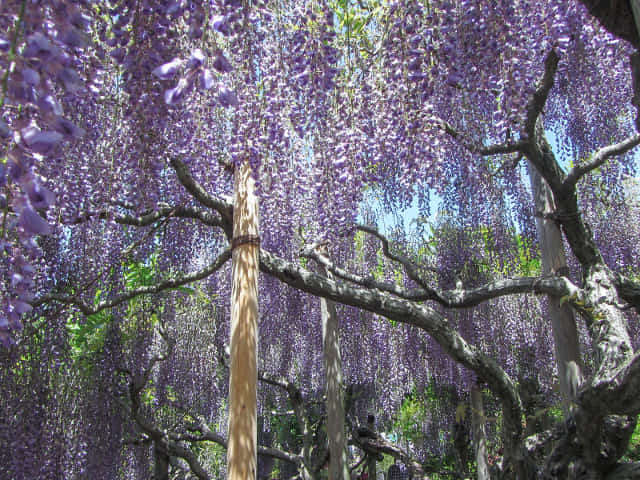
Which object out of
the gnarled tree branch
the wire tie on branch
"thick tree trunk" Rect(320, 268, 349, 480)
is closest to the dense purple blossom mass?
the gnarled tree branch

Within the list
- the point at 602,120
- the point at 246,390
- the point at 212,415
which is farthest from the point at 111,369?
the point at 602,120

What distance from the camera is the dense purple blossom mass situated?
1809 mm

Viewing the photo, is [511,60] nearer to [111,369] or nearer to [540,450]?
[540,450]

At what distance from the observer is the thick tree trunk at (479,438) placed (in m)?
6.39

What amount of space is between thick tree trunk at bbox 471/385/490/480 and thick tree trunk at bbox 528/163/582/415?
1.87 metres

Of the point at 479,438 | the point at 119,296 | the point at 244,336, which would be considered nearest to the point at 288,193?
the point at 119,296

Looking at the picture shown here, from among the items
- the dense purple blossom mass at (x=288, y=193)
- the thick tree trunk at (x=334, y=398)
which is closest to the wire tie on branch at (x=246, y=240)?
the dense purple blossom mass at (x=288, y=193)

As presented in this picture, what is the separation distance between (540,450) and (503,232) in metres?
2.32

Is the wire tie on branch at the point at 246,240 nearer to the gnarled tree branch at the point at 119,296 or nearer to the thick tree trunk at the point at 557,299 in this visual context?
the gnarled tree branch at the point at 119,296

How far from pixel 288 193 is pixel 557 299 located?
8.32 ft

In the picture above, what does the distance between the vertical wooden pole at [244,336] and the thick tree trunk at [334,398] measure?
10.5ft

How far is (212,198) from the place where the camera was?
395 centimetres

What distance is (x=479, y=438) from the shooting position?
21.3 feet

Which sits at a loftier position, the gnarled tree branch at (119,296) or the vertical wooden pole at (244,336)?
the gnarled tree branch at (119,296)
